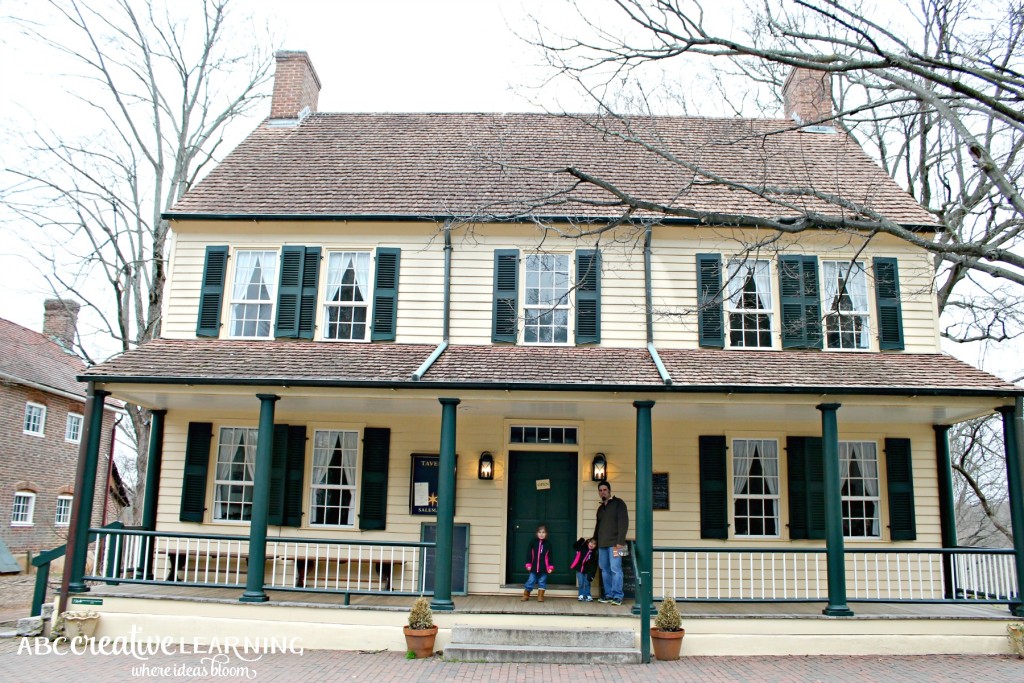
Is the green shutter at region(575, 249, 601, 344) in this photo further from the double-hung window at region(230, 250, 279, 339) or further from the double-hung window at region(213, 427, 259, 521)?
the double-hung window at region(213, 427, 259, 521)

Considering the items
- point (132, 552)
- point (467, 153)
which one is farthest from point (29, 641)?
point (467, 153)

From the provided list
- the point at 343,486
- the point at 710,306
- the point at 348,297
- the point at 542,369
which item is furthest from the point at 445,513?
the point at 710,306

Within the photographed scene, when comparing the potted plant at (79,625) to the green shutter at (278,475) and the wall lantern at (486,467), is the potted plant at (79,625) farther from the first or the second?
the wall lantern at (486,467)

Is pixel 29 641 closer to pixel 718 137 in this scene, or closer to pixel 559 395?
pixel 559 395

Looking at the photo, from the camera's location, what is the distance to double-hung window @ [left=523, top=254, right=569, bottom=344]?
11.9m

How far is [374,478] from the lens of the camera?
38.3 ft

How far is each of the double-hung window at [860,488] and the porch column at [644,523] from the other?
150 inches

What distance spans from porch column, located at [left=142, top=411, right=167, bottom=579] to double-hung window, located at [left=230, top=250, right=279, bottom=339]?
1.89 m

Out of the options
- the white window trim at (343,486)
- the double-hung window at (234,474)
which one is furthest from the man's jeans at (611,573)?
the double-hung window at (234,474)

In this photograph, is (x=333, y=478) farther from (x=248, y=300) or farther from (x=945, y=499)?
(x=945, y=499)

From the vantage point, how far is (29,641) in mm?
9695

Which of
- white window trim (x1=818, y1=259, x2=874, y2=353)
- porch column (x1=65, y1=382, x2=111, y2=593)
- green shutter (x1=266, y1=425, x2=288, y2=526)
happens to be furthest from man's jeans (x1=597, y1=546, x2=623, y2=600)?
porch column (x1=65, y1=382, x2=111, y2=593)

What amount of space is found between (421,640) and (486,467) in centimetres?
310

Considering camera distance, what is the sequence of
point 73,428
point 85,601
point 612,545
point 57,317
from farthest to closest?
point 73,428
point 57,317
point 612,545
point 85,601
